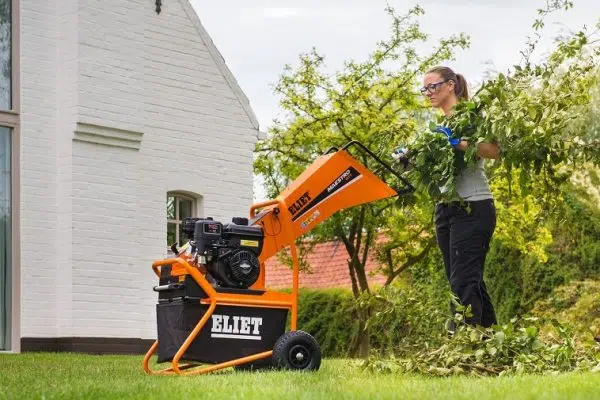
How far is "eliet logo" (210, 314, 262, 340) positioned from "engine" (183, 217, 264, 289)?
8.1 inches

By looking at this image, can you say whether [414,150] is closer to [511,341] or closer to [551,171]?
[551,171]

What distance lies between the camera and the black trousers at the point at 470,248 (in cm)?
761

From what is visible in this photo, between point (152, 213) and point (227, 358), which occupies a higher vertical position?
point (152, 213)

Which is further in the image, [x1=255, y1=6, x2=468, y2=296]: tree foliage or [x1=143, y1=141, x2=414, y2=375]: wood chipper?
[x1=255, y1=6, x2=468, y2=296]: tree foliage

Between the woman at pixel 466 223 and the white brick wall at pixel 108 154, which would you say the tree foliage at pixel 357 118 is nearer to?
the white brick wall at pixel 108 154

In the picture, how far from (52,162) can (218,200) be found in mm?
2763

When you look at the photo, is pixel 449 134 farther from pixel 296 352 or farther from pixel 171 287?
pixel 171 287

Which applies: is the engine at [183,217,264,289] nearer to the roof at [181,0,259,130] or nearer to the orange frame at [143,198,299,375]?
the orange frame at [143,198,299,375]

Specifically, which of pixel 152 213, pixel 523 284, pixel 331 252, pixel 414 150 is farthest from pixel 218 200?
pixel 331 252

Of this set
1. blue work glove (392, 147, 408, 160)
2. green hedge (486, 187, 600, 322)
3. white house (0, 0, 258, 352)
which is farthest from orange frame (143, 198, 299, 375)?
green hedge (486, 187, 600, 322)

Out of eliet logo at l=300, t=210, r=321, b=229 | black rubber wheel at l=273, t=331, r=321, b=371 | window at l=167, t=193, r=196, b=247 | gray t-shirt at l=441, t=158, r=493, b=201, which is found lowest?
Answer: black rubber wheel at l=273, t=331, r=321, b=371

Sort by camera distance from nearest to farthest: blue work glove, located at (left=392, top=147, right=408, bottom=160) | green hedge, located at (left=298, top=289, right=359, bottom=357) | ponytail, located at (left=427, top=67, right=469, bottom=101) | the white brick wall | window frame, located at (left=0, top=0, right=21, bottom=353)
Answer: ponytail, located at (left=427, top=67, right=469, bottom=101) → blue work glove, located at (left=392, top=147, right=408, bottom=160) → window frame, located at (left=0, top=0, right=21, bottom=353) → the white brick wall → green hedge, located at (left=298, top=289, right=359, bottom=357)

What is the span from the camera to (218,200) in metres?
16.1

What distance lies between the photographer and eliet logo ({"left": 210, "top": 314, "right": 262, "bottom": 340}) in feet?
24.7
